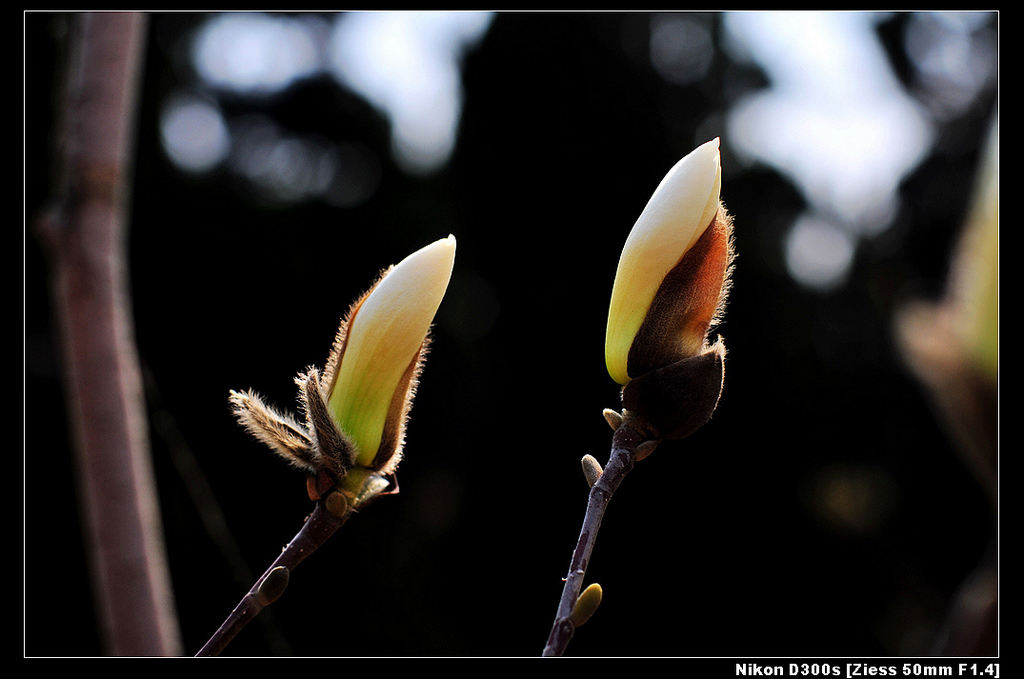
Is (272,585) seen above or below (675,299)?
below

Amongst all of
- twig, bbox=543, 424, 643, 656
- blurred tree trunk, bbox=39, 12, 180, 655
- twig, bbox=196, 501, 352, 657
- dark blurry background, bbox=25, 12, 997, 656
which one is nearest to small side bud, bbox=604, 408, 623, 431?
twig, bbox=543, 424, 643, 656

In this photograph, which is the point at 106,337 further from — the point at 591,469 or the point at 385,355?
the point at 591,469

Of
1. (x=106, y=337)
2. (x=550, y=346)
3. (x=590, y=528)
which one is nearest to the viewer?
(x=590, y=528)

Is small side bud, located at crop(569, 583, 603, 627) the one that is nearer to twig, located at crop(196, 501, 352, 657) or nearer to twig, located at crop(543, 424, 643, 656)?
twig, located at crop(543, 424, 643, 656)

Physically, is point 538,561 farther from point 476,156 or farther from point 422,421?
point 476,156

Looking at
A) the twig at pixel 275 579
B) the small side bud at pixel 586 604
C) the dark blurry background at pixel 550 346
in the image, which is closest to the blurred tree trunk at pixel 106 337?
the twig at pixel 275 579

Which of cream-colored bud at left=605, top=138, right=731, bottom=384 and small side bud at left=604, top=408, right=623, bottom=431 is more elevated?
cream-colored bud at left=605, top=138, right=731, bottom=384

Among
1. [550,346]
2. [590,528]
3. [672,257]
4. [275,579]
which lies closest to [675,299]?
[672,257]
